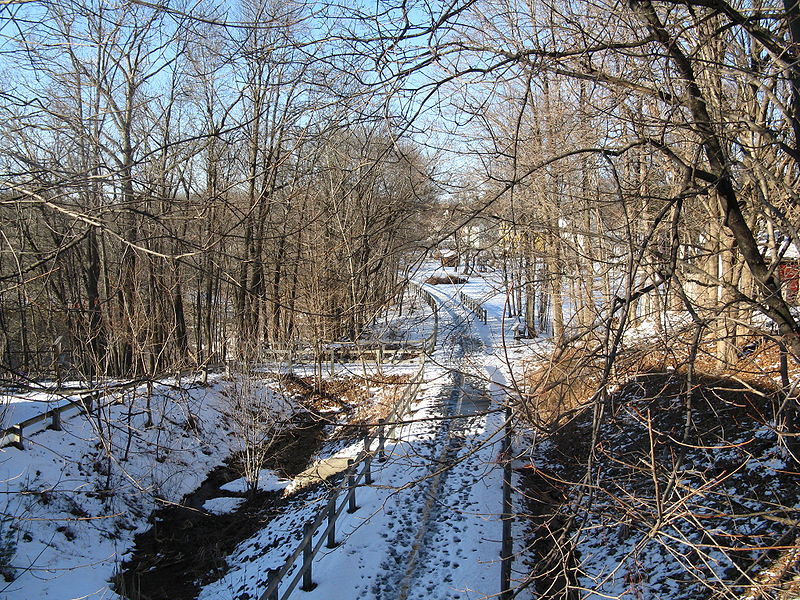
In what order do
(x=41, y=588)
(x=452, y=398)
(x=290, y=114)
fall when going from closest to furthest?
1. (x=290, y=114)
2. (x=41, y=588)
3. (x=452, y=398)

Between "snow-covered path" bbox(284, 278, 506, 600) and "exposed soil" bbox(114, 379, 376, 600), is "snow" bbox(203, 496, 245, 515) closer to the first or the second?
"exposed soil" bbox(114, 379, 376, 600)

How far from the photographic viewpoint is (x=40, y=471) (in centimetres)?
1134

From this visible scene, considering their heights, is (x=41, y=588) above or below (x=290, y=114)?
below

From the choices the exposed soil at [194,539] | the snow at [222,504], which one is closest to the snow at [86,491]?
the exposed soil at [194,539]

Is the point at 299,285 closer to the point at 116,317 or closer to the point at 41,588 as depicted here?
the point at 116,317

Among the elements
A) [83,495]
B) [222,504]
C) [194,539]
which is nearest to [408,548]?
[194,539]

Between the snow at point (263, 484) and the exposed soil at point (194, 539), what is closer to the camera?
the exposed soil at point (194, 539)

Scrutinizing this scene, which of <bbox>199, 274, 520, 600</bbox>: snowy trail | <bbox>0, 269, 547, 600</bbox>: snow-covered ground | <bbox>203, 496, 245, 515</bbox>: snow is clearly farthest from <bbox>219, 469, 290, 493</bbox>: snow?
<bbox>199, 274, 520, 600</bbox>: snowy trail

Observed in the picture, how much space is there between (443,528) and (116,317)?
852 cm

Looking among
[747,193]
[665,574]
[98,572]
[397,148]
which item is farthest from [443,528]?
[397,148]

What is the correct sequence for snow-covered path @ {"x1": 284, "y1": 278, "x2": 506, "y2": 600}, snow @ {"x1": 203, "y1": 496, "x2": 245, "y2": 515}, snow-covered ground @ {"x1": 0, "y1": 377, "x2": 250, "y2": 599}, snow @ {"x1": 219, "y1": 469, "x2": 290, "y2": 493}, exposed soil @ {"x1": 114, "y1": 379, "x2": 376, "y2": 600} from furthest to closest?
1. snow @ {"x1": 219, "y1": 469, "x2": 290, "y2": 493}
2. snow @ {"x1": 203, "y1": 496, "x2": 245, "y2": 515}
3. exposed soil @ {"x1": 114, "y1": 379, "x2": 376, "y2": 600}
4. snow-covered ground @ {"x1": 0, "y1": 377, "x2": 250, "y2": 599}
5. snow-covered path @ {"x1": 284, "y1": 278, "x2": 506, "y2": 600}

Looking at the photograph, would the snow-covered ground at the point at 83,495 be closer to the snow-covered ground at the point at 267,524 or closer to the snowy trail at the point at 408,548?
the snow-covered ground at the point at 267,524

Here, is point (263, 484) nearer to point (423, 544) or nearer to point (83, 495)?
point (83, 495)

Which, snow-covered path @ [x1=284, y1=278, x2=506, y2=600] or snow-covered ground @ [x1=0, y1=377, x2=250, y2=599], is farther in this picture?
snow-covered ground @ [x1=0, y1=377, x2=250, y2=599]
